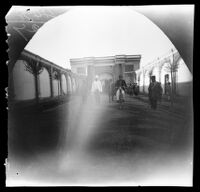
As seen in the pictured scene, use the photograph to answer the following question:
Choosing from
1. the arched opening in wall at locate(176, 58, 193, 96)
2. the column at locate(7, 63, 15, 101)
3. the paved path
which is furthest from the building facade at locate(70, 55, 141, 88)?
the column at locate(7, 63, 15, 101)

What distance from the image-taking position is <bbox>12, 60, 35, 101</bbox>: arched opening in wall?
94.0 inches

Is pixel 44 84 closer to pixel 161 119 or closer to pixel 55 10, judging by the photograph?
pixel 55 10

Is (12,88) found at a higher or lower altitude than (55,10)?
lower

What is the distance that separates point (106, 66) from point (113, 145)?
76 cm

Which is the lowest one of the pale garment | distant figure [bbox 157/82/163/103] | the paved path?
the paved path

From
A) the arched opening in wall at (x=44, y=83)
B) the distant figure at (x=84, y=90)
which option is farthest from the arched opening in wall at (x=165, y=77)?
the arched opening in wall at (x=44, y=83)

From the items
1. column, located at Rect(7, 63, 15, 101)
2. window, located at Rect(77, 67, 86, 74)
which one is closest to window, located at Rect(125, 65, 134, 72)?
window, located at Rect(77, 67, 86, 74)

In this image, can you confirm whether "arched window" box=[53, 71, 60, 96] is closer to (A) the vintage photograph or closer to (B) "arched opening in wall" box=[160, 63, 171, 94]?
(A) the vintage photograph

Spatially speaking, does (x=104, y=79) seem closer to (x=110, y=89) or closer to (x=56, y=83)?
(x=110, y=89)

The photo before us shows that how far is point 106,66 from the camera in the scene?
92.4 inches

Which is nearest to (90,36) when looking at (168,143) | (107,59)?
(107,59)

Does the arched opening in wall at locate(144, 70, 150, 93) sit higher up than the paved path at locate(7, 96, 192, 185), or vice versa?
the arched opening in wall at locate(144, 70, 150, 93)

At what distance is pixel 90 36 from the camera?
233cm

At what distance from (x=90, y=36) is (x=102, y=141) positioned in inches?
39.9
